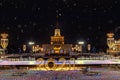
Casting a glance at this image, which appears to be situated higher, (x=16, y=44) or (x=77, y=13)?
(x=77, y=13)

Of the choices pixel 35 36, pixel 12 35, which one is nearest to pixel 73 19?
pixel 35 36

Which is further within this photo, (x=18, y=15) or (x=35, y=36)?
(x=35, y=36)

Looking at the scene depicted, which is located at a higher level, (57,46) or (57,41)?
(57,41)

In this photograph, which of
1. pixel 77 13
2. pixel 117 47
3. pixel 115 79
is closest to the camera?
pixel 115 79

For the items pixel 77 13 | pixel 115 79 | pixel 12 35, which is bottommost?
pixel 115 79

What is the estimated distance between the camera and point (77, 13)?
2886 inches

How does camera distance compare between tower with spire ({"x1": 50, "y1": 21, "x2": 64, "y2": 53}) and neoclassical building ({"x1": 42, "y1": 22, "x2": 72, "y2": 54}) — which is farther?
tower with spire ({"x1": 50, "y1": 21, "x2": 64, "y2": 53})

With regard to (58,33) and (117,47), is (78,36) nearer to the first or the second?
(58,33)

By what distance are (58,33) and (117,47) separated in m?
18.1

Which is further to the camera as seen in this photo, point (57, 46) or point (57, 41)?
point (57, 41)

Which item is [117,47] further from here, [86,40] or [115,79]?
[115,79]

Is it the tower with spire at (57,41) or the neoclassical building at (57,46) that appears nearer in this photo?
the neoclassical building at (57,46)

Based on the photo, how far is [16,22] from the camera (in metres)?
70.2

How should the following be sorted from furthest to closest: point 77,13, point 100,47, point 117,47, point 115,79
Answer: point 77,13 → point 100,47 → point 117,47 → point 115,79
